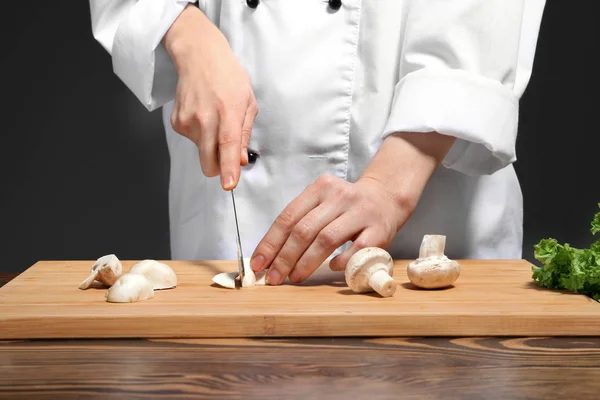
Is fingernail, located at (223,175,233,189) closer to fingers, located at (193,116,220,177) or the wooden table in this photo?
fingers, located at (193,116,220,177)

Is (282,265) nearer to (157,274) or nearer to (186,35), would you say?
(157,274)

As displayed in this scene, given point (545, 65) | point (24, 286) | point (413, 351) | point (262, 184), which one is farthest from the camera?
point (545, 65)

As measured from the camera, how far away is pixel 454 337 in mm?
1086

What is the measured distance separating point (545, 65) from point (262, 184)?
5.16 ft

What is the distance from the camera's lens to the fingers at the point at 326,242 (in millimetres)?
1271

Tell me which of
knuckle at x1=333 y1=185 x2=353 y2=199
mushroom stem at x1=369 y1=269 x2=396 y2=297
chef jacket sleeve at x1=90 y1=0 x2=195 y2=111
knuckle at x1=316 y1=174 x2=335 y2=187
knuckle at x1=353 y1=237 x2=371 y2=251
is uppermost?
chef jacket sleeve at x1=90 y1=0 x2=195 y2=111

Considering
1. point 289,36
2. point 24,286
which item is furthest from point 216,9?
point 24,286

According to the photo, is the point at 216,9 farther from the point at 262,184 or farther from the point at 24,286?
the point at 24,286

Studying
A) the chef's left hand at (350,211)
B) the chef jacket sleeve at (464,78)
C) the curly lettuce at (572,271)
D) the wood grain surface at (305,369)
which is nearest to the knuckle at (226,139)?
the chef's left hand at (350,211)

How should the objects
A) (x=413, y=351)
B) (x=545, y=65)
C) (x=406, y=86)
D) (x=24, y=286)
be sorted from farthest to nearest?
(x=545, y=65) < (x=406, y=86) < (x=24, y=286) < (x=413, y=351)

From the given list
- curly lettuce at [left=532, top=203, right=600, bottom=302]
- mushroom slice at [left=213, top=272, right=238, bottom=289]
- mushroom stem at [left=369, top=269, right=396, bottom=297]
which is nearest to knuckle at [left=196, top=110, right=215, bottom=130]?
mushroom slice at [left=213, top=272, right=238, bottom=289]

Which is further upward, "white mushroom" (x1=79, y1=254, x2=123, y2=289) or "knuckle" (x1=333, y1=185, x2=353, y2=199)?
"knuckle" (x1=333, y1=185, x2=353, y2=199)

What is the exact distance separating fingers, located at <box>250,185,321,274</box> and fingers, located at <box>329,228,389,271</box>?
7 cm

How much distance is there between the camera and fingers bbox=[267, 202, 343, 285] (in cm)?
127
